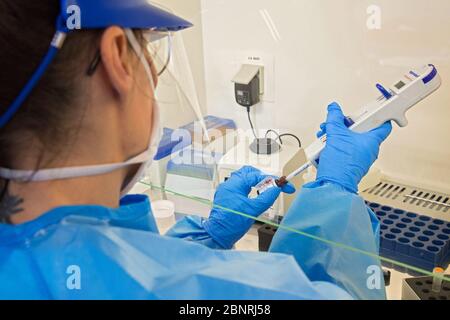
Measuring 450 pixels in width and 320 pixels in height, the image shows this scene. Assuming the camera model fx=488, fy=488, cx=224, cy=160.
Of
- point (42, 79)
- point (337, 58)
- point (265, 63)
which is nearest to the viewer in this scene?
point (42, 79)

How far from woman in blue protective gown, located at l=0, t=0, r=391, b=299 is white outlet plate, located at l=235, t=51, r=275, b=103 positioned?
0.85 m

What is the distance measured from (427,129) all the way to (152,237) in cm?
89

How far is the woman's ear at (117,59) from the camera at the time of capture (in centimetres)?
54

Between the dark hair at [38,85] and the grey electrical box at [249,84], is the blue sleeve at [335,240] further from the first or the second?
the grey electrical box at [249,84]

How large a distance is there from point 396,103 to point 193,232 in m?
0.47

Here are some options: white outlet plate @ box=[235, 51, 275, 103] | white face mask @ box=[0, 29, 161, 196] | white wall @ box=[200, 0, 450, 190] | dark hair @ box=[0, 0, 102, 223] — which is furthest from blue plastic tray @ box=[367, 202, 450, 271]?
dark hair @ box=[0, 0, 102, 223]

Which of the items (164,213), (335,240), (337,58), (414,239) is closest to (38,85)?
(335,240)

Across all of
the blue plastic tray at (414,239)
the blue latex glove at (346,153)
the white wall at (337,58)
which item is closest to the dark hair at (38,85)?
the blue latex glove at (346,153)

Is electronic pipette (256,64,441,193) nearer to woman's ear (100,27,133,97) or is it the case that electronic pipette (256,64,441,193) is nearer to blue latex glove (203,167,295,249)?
blue latex glove (203,167,295,249)

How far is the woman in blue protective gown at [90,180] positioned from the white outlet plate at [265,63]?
33.6 inches

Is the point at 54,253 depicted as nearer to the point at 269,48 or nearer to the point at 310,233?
the point at 310,233

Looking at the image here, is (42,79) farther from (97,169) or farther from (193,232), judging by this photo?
(193,232)

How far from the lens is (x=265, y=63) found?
4.80ft
